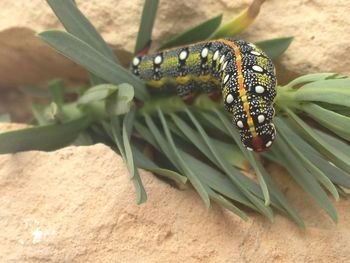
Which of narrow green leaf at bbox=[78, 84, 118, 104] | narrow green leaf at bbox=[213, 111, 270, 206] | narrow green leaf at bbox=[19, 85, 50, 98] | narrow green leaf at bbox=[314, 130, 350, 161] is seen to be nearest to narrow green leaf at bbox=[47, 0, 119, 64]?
narrow green leaf at bbox=[78, 84, 118, 104]

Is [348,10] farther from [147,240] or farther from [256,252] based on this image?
[147,240]

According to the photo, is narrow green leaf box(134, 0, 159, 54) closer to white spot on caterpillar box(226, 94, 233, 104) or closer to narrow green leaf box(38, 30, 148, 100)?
narrow green leaf box(38, 30, 148, 100)

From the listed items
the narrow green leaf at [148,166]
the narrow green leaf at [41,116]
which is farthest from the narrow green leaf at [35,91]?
the narrow green leaf at [148,166]

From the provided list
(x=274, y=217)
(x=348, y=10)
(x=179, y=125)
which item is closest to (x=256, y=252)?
(x=274, y=217)

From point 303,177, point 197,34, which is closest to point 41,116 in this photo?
point 197,34

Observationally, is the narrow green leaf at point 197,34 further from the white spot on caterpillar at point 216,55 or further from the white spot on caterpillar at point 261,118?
the white spot on caterpillar at point 261,118

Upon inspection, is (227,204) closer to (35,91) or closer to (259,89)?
(259,89)
